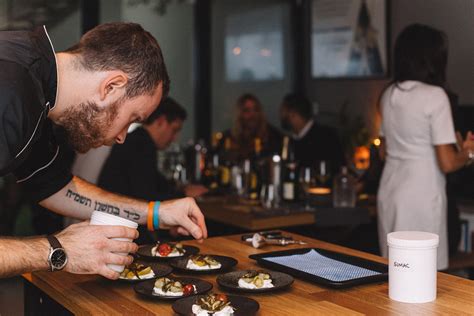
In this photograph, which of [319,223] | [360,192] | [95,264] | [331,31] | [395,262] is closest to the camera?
[95,264]

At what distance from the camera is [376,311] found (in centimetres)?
170

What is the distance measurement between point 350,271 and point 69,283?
0.78 metres

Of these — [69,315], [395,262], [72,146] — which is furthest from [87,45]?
[395,262]

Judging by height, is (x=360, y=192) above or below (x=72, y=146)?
below

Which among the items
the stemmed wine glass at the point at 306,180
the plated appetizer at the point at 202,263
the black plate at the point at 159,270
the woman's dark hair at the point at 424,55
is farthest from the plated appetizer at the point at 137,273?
the stemmed wine glass at the point at 306,180

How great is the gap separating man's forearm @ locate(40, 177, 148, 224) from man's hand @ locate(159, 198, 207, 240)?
2.6 inches

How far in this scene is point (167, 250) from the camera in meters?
2.24

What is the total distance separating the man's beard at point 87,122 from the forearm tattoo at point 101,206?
359 mm

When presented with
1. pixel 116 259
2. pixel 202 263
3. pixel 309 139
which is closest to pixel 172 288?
pixel 116 259

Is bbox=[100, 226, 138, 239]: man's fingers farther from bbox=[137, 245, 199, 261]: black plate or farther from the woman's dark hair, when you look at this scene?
the woman's dark hair

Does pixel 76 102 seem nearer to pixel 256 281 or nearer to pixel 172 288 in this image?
pixel 172 288

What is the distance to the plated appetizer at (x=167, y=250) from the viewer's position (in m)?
2.24

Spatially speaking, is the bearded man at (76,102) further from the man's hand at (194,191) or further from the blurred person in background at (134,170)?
the man's hand at (194,191)

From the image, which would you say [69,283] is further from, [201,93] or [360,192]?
[201,93]
